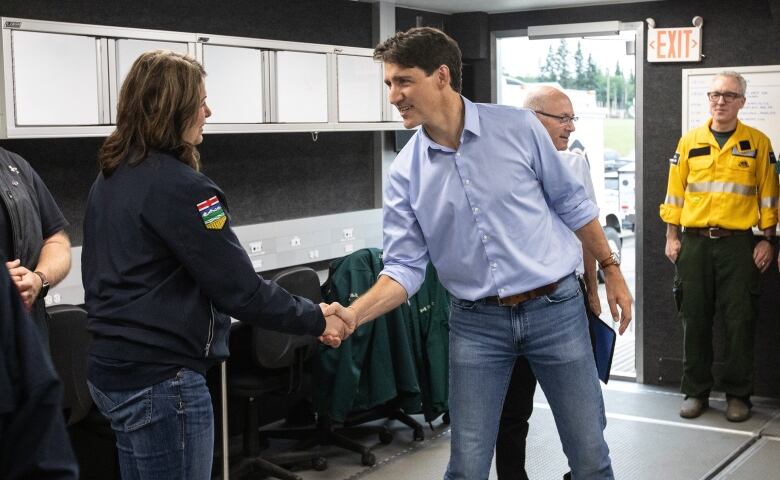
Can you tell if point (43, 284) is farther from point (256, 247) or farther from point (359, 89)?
point (359, 89)

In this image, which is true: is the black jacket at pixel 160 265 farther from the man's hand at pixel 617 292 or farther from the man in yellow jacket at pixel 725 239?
the man in yellow jacket at pixel 725 239

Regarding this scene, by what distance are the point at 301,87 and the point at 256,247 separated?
26.6 inches

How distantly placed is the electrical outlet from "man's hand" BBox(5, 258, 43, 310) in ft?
5.77

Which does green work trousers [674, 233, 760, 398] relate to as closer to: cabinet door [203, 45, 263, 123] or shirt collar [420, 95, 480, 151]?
cabinet door [203, 45, 263, 123]

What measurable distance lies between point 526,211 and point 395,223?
31 centimetres

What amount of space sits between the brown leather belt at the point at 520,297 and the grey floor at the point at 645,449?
1549 mm

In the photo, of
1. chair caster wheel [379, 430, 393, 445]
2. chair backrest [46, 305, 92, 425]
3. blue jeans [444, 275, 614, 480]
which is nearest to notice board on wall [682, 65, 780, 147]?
chair caster wheel [379, 430, 393, 445]

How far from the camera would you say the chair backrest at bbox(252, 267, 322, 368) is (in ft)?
11.3

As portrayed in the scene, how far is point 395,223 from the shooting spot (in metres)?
2.37

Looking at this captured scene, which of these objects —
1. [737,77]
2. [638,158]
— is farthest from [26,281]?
[638,158]

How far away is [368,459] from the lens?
3.81m

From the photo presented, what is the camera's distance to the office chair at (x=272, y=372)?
11.4 ft

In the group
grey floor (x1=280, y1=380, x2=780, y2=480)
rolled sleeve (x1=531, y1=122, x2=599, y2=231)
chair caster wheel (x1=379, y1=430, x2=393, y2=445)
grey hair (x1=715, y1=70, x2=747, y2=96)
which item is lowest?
grey floor (x1=280, y1=380, x2=780, y2=480)

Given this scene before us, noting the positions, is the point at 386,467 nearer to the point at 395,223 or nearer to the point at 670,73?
the point at 395,223
